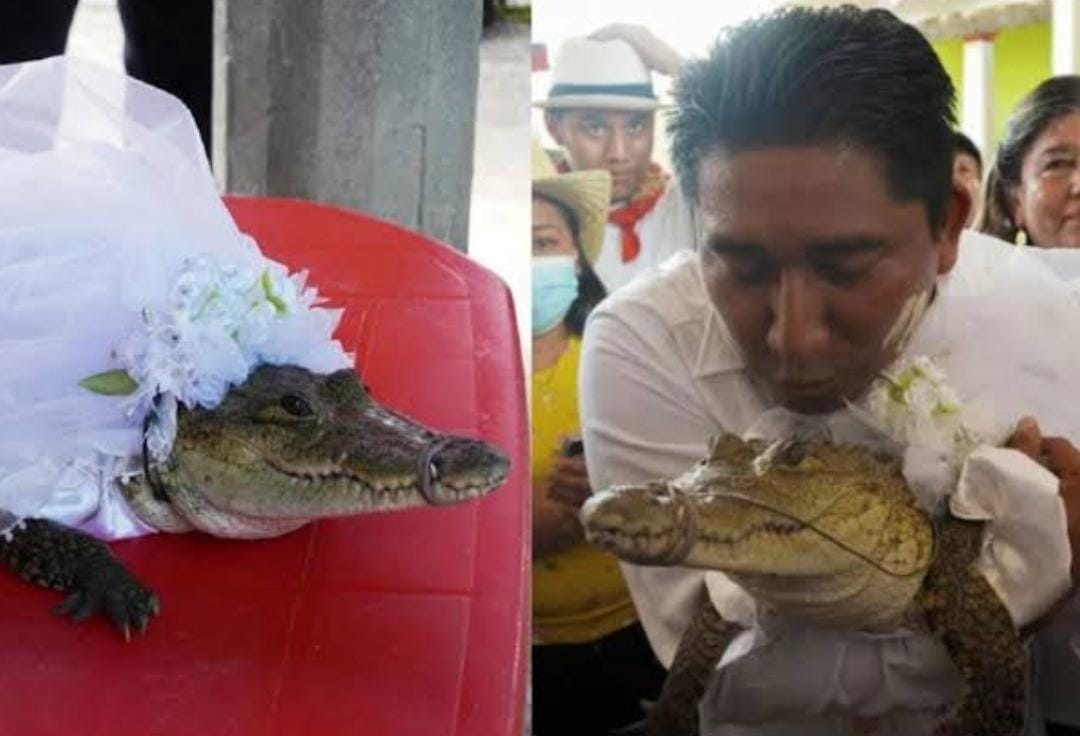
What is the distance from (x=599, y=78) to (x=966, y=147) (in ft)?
0.86

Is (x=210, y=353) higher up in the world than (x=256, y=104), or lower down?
lower down

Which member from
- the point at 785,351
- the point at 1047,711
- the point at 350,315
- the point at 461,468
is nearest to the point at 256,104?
the point at 350,315

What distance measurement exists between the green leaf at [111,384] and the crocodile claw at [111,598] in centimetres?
9

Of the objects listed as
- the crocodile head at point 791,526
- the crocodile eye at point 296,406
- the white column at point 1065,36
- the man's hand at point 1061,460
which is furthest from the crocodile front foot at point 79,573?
the white column at point 1065,36

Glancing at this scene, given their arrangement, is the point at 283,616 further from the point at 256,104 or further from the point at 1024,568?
the point at 256,104

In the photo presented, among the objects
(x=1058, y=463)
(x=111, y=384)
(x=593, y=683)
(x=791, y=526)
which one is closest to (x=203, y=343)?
(x=111, y=384)

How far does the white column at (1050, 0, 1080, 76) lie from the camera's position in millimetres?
1080

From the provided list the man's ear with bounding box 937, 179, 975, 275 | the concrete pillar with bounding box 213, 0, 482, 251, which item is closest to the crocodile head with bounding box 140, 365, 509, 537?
the man's ear with bounding box 937, 179, 975, 275

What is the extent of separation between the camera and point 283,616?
0.80m

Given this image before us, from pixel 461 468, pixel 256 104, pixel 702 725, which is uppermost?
pixel 256 104

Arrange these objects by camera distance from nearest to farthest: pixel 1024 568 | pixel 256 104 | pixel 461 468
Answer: pixel 461 468
pixel 1024 568
pixel 256 104

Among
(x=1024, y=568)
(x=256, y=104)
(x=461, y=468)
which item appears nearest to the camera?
(x=461, y=468)

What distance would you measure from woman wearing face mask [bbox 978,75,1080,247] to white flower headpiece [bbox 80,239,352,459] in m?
0.51

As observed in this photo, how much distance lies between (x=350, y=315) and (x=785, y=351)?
304 millimetres
